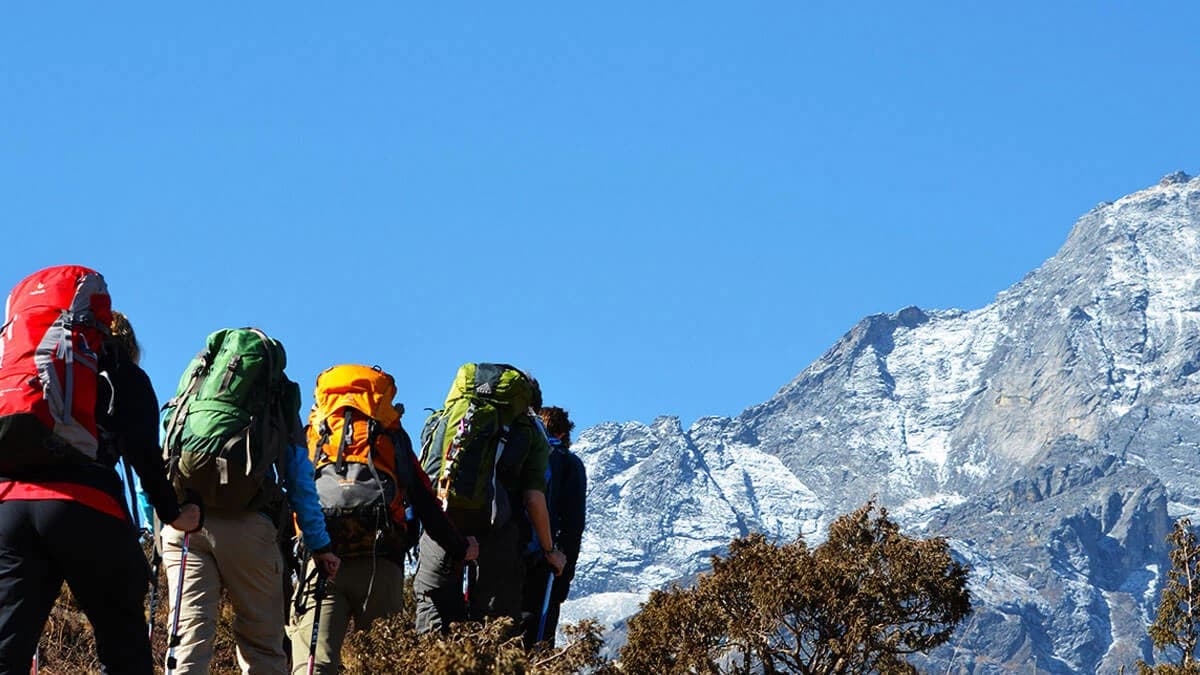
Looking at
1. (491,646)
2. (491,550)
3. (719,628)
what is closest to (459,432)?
(491,550)

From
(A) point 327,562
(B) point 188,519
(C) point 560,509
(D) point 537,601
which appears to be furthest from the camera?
(C) point 560,509

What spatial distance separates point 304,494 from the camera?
724cm

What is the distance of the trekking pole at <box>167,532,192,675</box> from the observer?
22.6ft

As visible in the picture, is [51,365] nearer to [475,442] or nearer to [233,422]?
[233,422]

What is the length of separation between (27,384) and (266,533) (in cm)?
153

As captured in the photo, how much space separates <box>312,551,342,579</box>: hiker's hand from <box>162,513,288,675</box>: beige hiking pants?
0.92 ft

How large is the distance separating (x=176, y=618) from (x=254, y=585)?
0.99 feet

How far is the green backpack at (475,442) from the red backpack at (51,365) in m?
3.01

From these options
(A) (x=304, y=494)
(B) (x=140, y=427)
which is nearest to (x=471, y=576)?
(A) (x=304, y=494)

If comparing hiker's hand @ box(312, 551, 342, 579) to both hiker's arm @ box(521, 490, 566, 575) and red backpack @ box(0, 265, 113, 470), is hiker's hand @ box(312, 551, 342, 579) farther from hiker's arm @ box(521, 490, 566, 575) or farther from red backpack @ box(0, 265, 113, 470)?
hiker's arm @ box(521, 490, 566, 575)

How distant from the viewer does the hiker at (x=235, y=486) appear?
6.89 m

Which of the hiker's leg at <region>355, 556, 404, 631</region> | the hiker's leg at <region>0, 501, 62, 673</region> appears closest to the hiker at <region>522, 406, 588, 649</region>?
the hiker's leg at <region>355, 556, 404, 631</region>

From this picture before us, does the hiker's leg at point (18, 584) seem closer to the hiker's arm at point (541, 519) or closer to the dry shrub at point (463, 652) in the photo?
the dry shrub at point (463, 652)

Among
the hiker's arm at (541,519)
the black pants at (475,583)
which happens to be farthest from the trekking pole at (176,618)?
the hiker's arm at (541,519)
